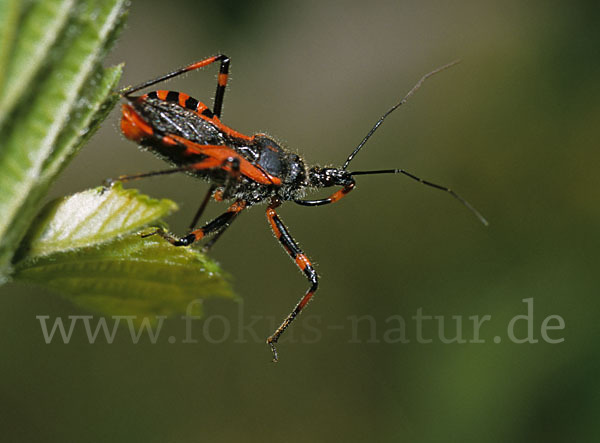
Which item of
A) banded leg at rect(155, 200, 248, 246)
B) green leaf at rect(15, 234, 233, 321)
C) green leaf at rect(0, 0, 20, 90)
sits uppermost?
green leaf at rect(0, 0, 20, 90)

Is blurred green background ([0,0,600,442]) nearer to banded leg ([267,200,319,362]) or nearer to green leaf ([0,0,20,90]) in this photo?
banded leg ([267,200,319,362])

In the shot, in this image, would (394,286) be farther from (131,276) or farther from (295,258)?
(131,276)

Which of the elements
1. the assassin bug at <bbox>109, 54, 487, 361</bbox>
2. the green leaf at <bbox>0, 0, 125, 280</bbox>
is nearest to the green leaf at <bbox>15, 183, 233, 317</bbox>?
the green leaf at <bbox>0, 0, 125, 280</bbox>

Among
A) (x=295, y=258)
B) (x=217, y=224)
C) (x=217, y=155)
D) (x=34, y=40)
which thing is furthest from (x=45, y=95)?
(x=295, y=258)

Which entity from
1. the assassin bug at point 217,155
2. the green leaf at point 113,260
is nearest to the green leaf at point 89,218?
the green leaf at point 113,260

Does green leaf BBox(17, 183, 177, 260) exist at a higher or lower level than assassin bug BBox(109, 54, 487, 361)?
lower

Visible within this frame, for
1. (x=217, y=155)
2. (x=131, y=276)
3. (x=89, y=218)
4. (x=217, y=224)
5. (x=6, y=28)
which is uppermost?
(x=217, y=155)

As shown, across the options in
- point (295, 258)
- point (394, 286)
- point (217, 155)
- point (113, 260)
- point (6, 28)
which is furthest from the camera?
point (394, 286)
